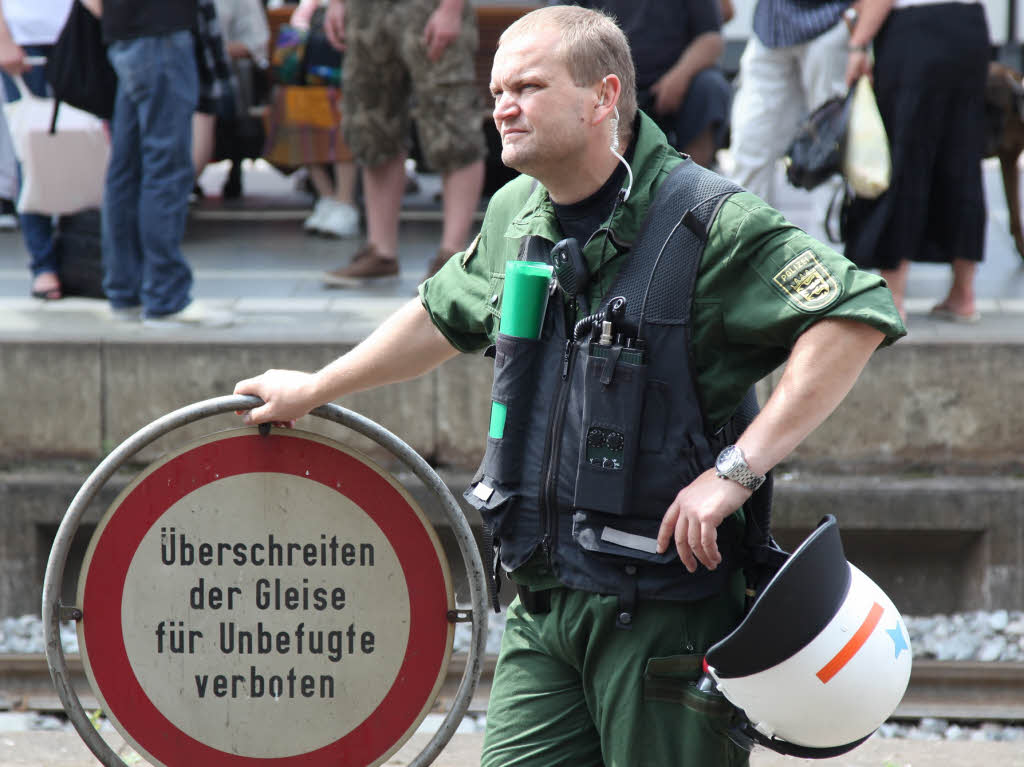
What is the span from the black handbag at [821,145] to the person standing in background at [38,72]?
3071mm

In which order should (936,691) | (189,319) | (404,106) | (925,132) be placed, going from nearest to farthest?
1. (936,691)
2. (925,132)
3. (189,319)
4. (404,106)

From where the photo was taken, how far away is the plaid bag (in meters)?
7.82

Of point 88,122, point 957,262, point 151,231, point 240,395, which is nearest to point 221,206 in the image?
point 88,122

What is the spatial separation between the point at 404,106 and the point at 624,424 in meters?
4.35

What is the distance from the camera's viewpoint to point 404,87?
249 inches

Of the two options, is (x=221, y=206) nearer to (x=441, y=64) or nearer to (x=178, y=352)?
(x=441, y=64)

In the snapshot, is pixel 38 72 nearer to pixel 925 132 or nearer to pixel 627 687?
pixel 925 132

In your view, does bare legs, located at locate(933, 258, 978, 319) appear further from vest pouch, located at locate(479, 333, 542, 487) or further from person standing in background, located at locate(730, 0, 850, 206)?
vest pouch, located at locate(479, 333, 542, 487)

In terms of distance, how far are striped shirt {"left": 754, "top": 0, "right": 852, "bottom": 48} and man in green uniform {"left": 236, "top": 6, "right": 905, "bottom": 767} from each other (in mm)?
3484

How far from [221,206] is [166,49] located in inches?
150

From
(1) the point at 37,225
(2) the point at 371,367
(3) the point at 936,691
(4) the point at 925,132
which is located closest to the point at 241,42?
(1) the point at 37,225

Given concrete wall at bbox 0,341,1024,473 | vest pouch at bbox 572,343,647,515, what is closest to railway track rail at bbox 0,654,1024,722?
concrete wall at bbox 0,341,1024,473

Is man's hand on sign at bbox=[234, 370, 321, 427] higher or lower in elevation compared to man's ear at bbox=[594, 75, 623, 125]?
lower

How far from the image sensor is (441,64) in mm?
6004
